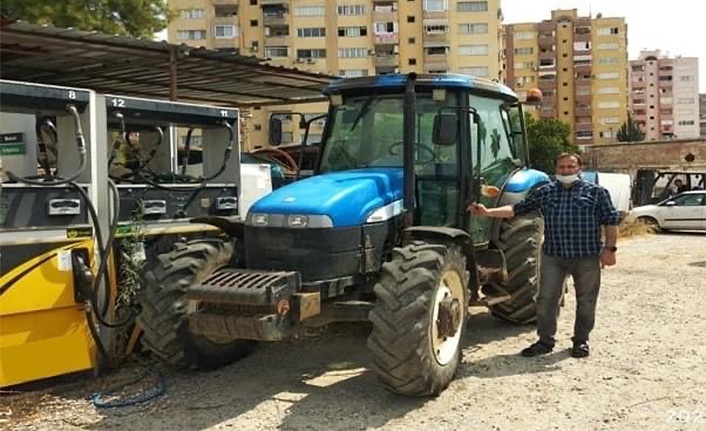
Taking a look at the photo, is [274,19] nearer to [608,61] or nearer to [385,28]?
[385,28]

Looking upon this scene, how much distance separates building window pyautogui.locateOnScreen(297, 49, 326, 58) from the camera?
Answer: 71125 millimetres

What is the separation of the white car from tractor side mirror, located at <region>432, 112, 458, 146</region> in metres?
18.7

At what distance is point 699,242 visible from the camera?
18.6 meters

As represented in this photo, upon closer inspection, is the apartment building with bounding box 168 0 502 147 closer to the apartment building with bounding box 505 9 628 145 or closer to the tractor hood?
the apartment building with bounding box 505 9 628 145

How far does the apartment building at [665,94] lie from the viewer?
403 ft

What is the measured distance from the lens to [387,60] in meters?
71.6

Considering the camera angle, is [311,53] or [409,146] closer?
[409,146]

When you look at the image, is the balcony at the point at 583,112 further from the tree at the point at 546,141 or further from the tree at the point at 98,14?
the tree at the point at 98,14

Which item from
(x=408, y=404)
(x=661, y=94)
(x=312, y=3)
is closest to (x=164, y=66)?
(x=408, y=404)

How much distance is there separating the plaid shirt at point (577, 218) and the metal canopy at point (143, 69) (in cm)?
510

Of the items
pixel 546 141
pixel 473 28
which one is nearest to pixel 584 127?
pixel 473 28

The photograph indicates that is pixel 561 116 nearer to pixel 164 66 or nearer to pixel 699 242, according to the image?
pixel 699 242

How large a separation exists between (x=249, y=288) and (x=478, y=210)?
221cm

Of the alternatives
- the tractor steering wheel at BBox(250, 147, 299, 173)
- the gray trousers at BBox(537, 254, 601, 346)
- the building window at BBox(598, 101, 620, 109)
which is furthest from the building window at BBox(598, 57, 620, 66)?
the gray trousers at BBox(537, 254, 601, 346)
